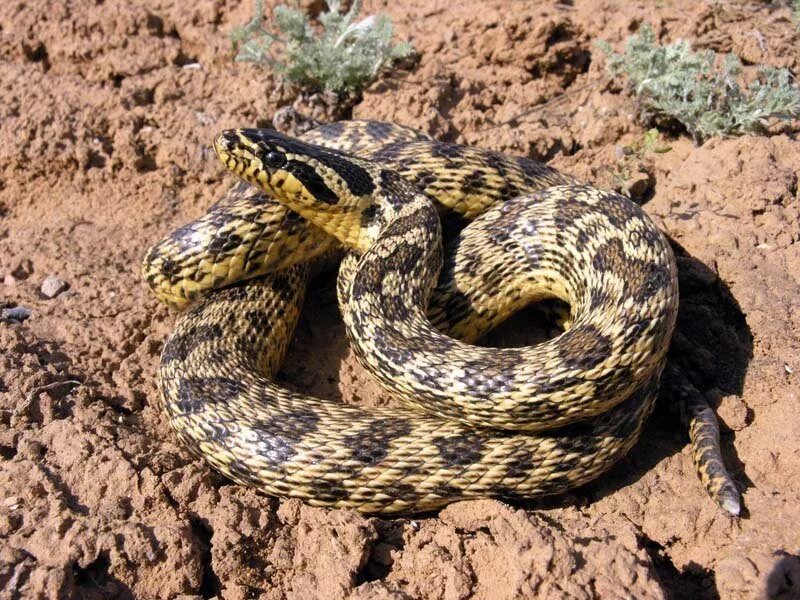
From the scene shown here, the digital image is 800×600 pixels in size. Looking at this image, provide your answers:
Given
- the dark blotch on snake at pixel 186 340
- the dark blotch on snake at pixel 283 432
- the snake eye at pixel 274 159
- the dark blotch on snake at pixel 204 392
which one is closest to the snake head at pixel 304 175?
the snake eye at pixel 274 159

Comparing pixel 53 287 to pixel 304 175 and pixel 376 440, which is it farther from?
pixel 376 440

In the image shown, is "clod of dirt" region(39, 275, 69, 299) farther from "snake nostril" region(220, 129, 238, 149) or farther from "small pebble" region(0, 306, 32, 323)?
"snake nostril" region(220, 129, 238, 149)

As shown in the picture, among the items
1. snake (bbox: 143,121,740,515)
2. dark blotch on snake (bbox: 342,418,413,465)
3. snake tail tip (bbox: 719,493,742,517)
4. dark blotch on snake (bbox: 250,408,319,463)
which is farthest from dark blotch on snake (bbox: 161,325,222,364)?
snake tail tip (bbox: 719,493,742,517)

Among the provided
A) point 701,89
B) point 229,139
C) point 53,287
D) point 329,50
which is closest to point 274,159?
point 229,139

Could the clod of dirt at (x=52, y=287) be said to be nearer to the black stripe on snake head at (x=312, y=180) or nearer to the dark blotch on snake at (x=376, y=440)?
the black stripe on snake head at (x=312, y=180)

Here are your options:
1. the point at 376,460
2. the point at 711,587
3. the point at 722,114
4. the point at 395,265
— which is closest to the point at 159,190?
the point at 395,265

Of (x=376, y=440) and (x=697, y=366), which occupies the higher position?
(x=376, y=440)
